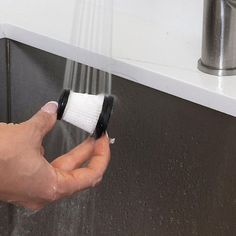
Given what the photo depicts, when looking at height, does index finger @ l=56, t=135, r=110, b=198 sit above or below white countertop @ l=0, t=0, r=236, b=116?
below

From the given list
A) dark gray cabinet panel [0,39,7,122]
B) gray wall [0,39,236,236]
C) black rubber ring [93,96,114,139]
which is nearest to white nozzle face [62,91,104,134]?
black rubber ring [93,96,114,139]

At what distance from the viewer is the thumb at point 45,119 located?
51 cm

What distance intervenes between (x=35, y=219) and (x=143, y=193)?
237mm

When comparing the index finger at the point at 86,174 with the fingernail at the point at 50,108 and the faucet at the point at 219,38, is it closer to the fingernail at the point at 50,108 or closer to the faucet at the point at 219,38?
the fingernail at the point at 50,108

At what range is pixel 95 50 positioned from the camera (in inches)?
27.3

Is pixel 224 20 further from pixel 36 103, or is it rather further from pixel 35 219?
pixel 35 219

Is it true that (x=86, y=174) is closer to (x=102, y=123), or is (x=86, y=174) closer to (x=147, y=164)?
(x=102, y=123)

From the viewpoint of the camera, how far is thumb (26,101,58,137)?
0.51m

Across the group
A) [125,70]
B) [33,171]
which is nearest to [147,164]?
[125,70]

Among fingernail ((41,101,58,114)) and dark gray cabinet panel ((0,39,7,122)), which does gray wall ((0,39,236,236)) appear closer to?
dark gray cabinet panel ((0,39,7,122))

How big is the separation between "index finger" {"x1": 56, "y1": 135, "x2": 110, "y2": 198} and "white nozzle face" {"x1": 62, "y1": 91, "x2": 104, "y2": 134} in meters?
0.02

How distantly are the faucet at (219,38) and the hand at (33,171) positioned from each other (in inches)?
7.9

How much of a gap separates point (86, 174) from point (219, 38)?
0.76ft

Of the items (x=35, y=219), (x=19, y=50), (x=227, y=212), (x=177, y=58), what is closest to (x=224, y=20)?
(x=177, y=58)
